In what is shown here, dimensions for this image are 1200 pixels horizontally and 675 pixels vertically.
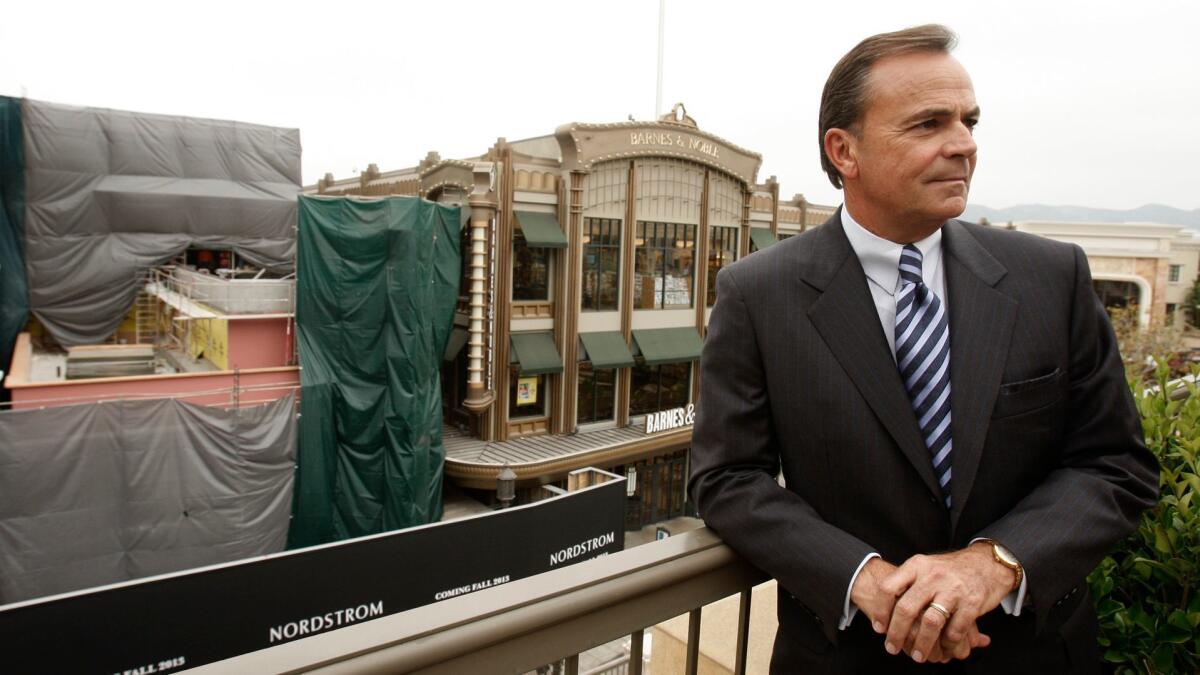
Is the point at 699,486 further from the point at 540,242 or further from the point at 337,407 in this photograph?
the point at 540,242

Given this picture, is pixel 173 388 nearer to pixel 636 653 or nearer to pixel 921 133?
pixel 636 653

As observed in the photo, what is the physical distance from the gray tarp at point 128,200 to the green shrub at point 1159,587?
866 inches

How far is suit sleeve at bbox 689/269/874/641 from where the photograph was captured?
1.75 m

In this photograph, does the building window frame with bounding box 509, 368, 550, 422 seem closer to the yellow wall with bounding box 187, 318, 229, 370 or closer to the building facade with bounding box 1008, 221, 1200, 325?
the yellow wall with bounding box 187, 318, 229, 370

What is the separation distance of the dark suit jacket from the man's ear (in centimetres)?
21

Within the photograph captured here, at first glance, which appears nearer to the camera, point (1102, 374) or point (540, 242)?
point (1102, 374)

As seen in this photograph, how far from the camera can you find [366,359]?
61.3 feet

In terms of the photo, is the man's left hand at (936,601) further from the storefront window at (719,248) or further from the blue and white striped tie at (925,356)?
the storefront window at (719,248)

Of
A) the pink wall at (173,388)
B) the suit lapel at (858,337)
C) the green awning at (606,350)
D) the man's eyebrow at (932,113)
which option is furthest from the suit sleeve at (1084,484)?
the green awning at (606,350)

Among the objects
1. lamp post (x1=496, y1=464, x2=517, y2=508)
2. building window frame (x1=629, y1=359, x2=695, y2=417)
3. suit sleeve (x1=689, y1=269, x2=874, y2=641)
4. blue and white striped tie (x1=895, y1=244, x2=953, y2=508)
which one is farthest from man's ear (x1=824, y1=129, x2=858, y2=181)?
building window frame (x1=629, y1=359, x2=695, y2=417)

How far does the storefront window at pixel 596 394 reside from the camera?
24.4 m

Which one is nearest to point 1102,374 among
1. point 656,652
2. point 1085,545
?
point 1085,545

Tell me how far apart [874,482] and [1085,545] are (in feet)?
1.55

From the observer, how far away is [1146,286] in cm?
4222
